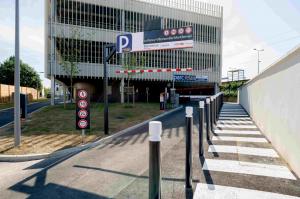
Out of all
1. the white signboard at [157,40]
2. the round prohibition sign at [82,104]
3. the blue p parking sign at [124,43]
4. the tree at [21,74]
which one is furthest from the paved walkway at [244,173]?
the tree at [21,74]

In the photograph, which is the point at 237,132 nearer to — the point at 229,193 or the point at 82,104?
the point at 229,193

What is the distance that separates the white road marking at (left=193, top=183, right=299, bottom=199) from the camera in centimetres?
371

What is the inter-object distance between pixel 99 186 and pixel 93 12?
2327 centimetres

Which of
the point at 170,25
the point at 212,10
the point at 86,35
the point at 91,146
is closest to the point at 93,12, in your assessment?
the point at 86,35

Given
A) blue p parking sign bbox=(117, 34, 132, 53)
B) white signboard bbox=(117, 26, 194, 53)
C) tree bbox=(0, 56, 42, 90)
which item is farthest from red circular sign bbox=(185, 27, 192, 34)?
tree bbox=(0, 56, 42, 90)

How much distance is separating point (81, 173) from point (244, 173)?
11.9 feet

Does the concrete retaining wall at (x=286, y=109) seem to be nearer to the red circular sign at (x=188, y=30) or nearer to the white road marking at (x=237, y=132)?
the white road marking at (x=237, y=132)

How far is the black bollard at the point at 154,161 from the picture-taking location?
2.52m

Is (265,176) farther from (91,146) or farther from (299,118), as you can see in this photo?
(91,146)

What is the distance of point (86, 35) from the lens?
77.4ft

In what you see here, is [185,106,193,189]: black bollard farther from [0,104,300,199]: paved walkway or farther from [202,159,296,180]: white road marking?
[202,159,296,180]: white road marking

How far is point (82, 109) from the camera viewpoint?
25.9 feet

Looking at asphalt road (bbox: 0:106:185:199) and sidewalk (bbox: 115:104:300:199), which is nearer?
sidewalk (bbox: 115:104:300:199)

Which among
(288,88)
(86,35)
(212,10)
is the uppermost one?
(212,10)
